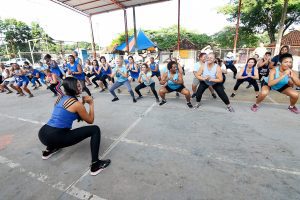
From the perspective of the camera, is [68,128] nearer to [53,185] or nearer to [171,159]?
[53,185]

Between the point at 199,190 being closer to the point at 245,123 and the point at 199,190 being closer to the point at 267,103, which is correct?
the point at 245,123

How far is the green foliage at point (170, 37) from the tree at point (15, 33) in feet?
78.1

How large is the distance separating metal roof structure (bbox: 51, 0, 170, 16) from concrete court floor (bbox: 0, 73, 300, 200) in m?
10.1

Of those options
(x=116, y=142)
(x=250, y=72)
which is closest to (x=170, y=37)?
(x=250, y=72)

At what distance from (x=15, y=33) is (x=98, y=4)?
4071 cm

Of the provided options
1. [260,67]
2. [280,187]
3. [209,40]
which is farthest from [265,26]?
[280,187]

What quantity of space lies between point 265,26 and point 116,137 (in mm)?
27215

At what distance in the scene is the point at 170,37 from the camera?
32.0 metres

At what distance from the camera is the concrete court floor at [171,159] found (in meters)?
2.02

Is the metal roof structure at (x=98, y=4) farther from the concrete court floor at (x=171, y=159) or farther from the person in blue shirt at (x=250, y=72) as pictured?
the concrete court floor at (x=171, y=159)

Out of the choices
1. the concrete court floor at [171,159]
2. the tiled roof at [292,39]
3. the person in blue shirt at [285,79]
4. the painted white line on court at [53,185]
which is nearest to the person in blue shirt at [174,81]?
the concrete court floor at [171,159]

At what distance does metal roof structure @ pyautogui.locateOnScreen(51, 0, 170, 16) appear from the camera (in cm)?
1147

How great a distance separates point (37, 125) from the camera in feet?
14.0

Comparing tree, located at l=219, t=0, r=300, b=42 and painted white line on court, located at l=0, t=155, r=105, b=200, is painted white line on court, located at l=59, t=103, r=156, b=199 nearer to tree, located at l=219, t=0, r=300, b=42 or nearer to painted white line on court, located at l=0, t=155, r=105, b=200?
painted white line on court, located at l=0, t=155, r=105, b=200
